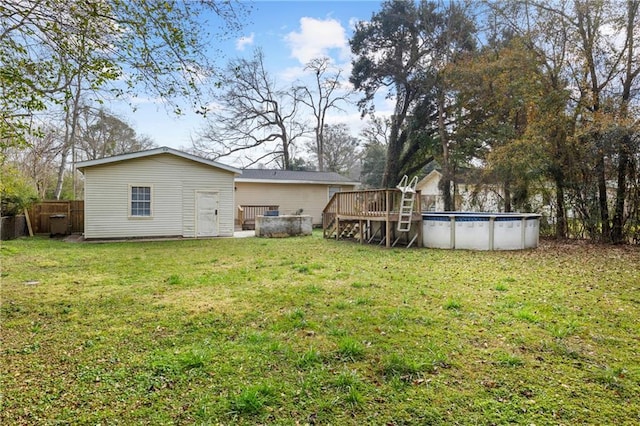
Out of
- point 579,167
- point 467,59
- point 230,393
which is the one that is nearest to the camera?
point 230,393

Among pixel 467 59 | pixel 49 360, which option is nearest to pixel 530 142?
pixel 467 59

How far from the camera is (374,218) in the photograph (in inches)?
425

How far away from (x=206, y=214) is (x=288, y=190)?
6.35 meters

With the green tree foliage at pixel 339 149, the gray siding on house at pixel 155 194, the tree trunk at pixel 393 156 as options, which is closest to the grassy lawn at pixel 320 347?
the gray siding on house at pixel 155 194

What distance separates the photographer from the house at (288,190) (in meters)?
18.4

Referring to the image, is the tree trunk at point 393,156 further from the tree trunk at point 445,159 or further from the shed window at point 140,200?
the shed window at point 140,200

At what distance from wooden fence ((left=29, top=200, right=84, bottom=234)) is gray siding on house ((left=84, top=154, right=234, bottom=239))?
2.96 m

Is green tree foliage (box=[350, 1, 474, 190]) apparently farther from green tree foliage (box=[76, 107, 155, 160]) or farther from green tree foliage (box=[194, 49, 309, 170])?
green tree foliage (box=[76, 107, 155, 160])

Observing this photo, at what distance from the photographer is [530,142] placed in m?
11.3

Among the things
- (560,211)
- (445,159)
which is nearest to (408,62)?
(445,159)

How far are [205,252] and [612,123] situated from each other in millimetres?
11638

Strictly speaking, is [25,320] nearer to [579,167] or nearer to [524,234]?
[524,234]

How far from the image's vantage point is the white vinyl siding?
1841 centimetres

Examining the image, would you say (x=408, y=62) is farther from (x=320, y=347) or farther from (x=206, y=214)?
(x=320, y=347)
